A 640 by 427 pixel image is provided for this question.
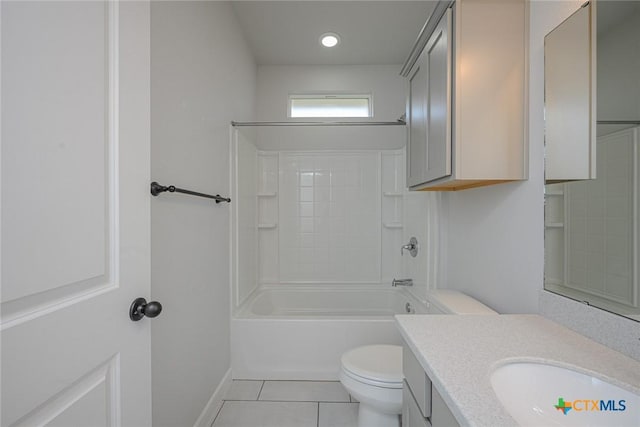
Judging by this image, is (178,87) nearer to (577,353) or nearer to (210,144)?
(210,144)

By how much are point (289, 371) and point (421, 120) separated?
187 centimetres

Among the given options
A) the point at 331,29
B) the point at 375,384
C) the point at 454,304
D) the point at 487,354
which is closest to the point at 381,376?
the point at 375,384

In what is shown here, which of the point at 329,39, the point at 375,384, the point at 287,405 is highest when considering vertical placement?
the point at 329,39

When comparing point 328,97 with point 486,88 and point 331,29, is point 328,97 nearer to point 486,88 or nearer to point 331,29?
point 331,29

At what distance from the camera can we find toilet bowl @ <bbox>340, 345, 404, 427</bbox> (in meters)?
1.35

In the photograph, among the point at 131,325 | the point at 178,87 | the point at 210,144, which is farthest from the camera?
the point at 210,144

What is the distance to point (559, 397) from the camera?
70 centimetres

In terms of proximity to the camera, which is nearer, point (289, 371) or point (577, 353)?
point (577, 353)

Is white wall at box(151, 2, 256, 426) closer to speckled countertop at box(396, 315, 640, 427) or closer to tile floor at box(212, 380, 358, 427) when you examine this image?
tile floor at box(212, 380, 358, 427)

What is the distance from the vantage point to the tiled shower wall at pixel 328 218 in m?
2.98

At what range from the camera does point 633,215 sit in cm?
78

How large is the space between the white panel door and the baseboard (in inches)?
37.0

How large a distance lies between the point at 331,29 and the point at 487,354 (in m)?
2.51

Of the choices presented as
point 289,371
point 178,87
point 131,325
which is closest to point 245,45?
point 178,87
